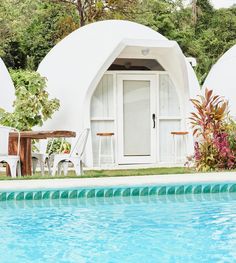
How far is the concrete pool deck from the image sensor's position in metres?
10.4

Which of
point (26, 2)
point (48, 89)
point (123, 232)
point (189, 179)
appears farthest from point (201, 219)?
point (26, 2)

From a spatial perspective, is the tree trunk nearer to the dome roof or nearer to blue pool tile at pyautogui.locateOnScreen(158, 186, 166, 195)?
the dome roof

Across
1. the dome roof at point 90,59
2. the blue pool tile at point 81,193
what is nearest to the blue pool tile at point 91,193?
the blue pool tile at point 81,193

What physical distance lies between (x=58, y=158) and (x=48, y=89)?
4612mm

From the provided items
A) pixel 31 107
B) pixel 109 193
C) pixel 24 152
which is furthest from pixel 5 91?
pixel 109 193

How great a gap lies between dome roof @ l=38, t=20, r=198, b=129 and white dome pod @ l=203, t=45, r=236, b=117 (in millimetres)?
2009

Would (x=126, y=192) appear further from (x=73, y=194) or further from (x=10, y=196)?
(x=10, y=196)

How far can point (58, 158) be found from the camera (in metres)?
12.6

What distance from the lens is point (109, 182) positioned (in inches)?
424

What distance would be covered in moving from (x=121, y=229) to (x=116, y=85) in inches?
351

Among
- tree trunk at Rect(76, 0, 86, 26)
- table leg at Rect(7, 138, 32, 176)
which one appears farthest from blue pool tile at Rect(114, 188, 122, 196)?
tree trunk at Rect(76, 0, 86, 26)

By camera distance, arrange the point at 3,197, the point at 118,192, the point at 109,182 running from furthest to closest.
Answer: the point at 109,182
the point at 118,192
the point at 3,197

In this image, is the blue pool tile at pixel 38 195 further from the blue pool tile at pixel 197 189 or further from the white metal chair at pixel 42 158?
the white metal chair at pixel 42 158

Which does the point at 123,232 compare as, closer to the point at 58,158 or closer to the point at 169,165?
the point at 58,158
